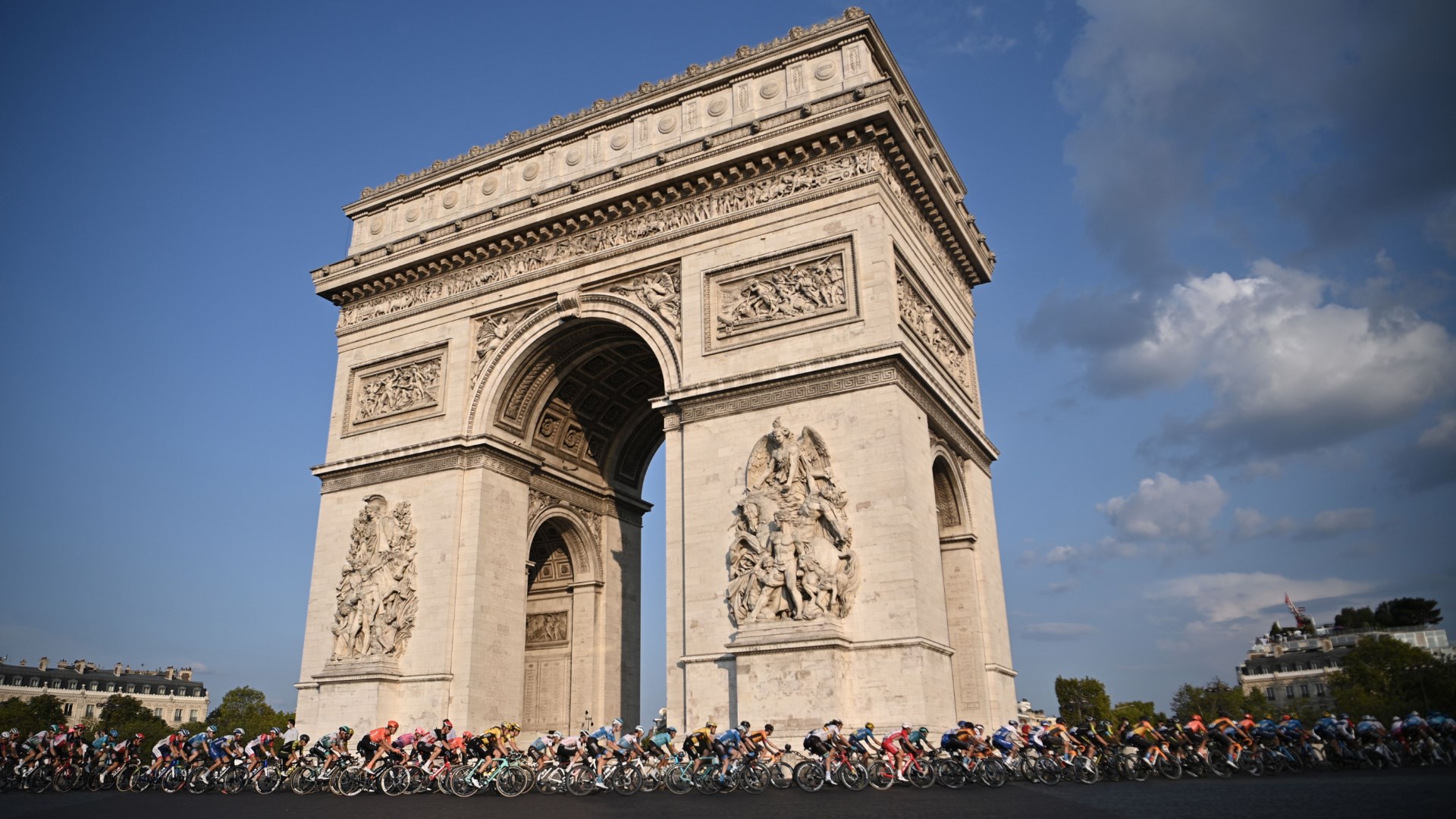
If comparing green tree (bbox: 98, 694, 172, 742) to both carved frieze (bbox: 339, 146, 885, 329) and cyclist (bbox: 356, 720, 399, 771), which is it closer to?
carved frieze (bbox: 339, 146, 885, 329)

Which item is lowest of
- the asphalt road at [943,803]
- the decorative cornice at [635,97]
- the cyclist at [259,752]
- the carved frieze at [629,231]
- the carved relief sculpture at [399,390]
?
the asphalt road at [943,803]

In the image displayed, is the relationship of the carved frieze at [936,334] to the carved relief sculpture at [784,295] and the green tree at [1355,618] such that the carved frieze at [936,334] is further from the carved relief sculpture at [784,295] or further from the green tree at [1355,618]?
the green tree at [1355,618]

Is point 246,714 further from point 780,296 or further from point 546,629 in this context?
point 780,296

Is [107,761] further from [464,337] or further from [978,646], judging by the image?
[978,646]

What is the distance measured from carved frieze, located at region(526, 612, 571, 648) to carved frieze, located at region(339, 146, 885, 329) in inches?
343

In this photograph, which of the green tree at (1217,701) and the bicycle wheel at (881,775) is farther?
the green tree at (1217,701)

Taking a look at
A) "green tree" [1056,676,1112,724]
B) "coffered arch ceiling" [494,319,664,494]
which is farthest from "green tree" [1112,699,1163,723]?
"coffered arch ceiling" [494,319,664,494]

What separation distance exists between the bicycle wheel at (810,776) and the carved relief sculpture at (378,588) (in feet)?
33.9

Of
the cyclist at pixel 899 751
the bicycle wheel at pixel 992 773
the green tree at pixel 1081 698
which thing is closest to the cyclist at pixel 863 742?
the cyclist at pixel 899 751

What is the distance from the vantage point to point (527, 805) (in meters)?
12.7

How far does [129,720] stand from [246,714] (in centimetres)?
792

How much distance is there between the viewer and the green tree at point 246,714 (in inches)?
2840

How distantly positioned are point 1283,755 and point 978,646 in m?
6.89

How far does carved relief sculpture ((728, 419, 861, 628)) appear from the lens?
16469 millimetres
